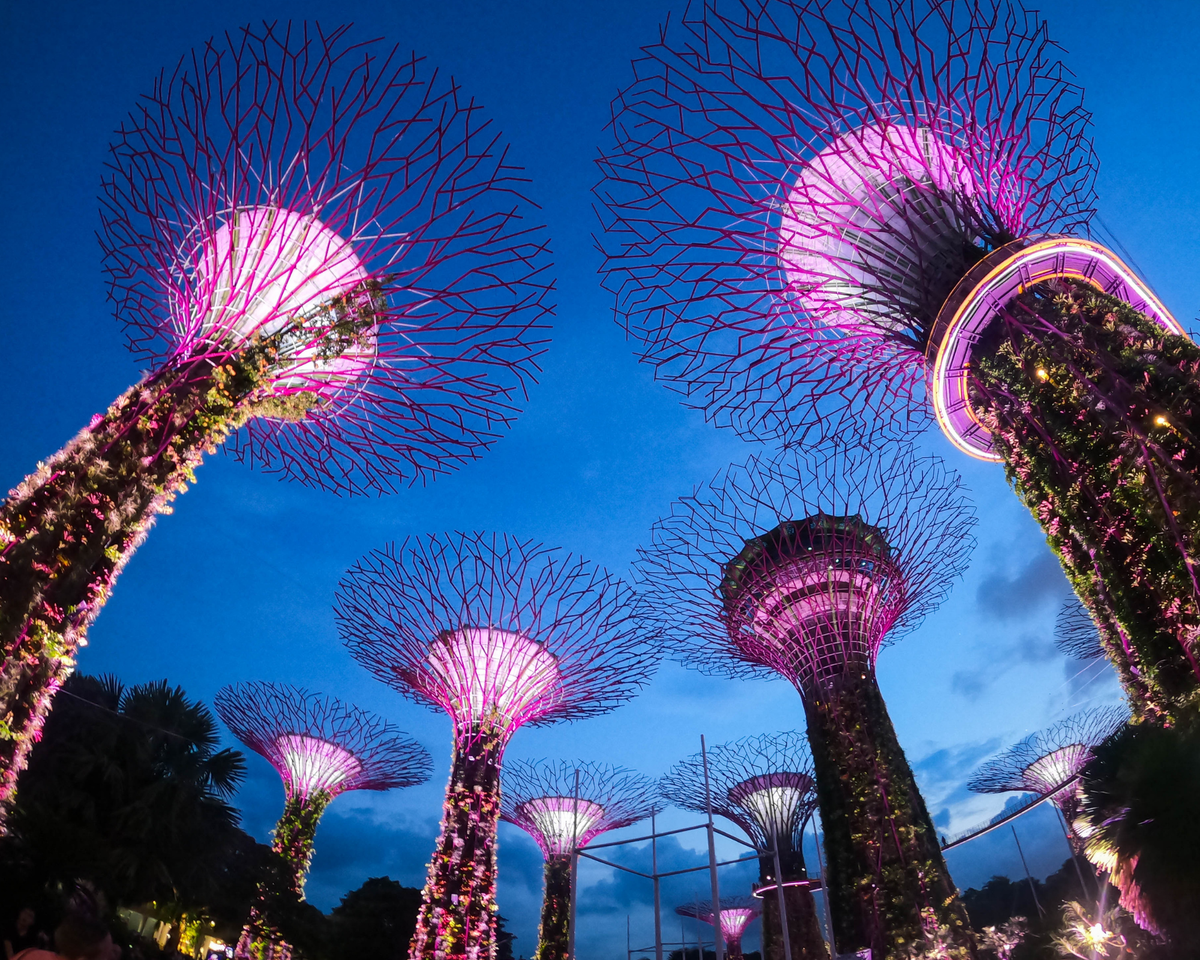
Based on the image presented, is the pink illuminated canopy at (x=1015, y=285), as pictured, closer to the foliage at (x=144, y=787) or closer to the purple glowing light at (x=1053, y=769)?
the foliage at (x=144, y=787)

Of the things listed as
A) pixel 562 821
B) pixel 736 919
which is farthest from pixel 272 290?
pixel 736 919

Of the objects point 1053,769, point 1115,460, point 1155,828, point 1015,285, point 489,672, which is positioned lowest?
point 1155,828

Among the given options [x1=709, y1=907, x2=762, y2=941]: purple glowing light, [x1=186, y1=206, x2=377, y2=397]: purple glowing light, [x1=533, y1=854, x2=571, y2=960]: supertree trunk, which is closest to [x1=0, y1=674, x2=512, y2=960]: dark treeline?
[x1=186, y1=206, x2=377, y2=397]: purple glowing light

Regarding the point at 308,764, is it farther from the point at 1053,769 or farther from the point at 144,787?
the point at 1053,769

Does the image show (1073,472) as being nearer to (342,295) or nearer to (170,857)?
(342,295)

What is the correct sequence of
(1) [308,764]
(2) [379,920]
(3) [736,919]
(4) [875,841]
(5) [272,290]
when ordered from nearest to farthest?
(5) [272,290], (4) [875,841], (1) [308,764], (2) [379,920], (3) [736,919]

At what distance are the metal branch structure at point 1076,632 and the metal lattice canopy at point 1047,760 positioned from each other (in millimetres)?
2386

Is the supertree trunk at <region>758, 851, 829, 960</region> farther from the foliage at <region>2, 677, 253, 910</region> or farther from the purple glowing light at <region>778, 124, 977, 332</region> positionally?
the purple glowing light at <region>778, 124, 977, 332</region>

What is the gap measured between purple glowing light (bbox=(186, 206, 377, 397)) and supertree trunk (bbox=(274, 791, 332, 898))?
16.0 metres

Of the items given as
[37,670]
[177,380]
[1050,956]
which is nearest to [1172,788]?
[37,670]

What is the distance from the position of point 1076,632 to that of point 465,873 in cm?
2987

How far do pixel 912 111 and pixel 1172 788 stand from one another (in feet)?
21.4

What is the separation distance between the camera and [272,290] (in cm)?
823

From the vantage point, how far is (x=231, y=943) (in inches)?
626
